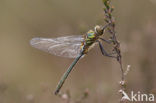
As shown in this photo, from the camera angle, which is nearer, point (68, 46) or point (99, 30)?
point (99, 30)

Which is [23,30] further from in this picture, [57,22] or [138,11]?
[138,11]

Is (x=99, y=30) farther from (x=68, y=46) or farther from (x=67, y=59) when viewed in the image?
(x=67, y=59)

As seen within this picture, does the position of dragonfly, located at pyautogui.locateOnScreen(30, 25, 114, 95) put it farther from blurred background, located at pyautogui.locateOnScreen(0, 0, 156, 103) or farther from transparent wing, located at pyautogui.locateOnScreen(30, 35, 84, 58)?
blurred background, located at pyautogui.locateOnScreen(0, 0, 156, 103)

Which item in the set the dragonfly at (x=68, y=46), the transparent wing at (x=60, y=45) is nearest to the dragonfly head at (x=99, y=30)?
the dragonfly at (x=68, y=46)

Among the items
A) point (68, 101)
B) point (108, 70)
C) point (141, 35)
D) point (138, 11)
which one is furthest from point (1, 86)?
point (138, 11)

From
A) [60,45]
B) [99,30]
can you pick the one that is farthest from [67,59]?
[99,30]

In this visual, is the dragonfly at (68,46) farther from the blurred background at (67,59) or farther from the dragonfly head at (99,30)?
the blurred background at (67,59)
